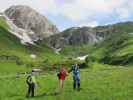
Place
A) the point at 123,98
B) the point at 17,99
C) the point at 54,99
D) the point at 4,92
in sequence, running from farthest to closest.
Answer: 1. the point at 4,92
2. the point at 17,99
3. the point at 54,99
4. the point at 123,98

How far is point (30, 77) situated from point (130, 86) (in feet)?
36.4

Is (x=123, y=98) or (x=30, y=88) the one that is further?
(x=30, y=88)

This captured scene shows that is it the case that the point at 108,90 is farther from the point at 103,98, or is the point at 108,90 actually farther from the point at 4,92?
the point at 4,92

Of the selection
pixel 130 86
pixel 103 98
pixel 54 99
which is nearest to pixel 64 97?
pixel 54 99

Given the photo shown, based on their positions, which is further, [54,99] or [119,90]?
[119,90]

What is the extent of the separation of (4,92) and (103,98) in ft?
54.7

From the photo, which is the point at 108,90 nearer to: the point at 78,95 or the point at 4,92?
the point at 78,95

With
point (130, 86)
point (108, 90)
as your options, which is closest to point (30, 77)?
point (108, 90)

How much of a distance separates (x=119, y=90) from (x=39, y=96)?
26.7 feet

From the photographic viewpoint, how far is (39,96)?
142ft

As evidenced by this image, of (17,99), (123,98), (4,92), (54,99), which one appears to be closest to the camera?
(123,98)

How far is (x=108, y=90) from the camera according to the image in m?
44.4

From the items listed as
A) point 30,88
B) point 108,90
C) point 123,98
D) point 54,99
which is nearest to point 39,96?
point 30,88

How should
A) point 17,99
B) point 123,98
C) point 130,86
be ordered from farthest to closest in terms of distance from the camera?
1. point 130,86
2. point 17,99
3. point 123,98
